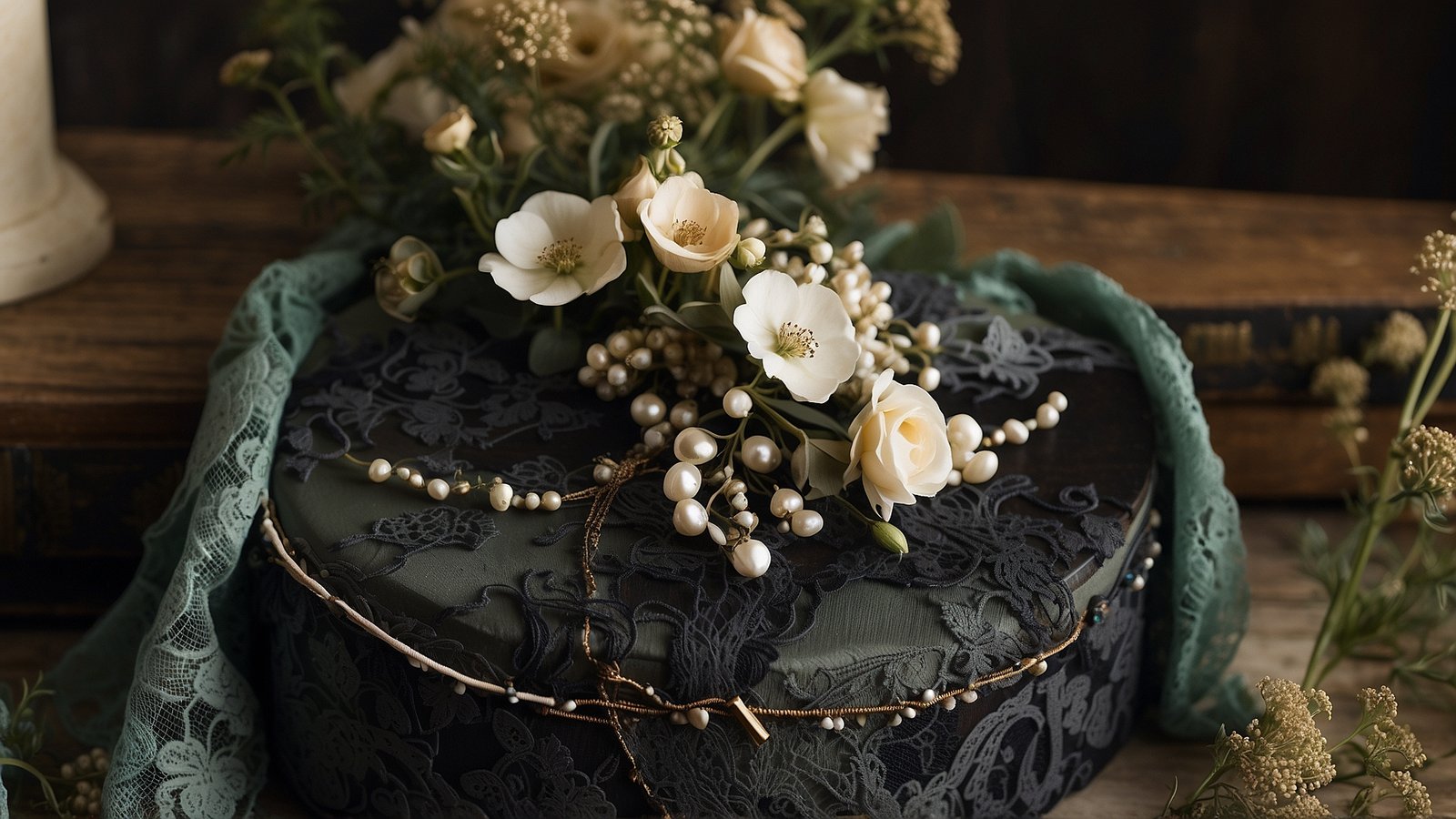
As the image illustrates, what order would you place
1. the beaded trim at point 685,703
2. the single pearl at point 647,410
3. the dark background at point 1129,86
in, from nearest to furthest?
1. the beaded trim at point 685,703
2. the single pearl at point 647,410
3. the dark background at point 1129,86

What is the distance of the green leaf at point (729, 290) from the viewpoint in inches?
32.7

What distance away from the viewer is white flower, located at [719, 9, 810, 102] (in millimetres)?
1056

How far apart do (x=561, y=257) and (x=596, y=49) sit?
1.12ft

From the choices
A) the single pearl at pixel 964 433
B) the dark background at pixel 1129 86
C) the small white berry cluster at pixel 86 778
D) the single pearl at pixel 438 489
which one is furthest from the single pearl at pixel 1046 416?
the dark background at pixel 1129 86

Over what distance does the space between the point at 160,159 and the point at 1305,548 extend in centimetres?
134

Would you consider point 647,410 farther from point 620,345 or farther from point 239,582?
point 239,582

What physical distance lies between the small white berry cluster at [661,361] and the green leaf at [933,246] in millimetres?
381

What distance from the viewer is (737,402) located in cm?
83

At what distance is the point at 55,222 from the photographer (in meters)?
1.19

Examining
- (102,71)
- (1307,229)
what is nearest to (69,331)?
(102,71)

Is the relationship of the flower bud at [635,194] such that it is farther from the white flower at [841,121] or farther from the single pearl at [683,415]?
the white flower at [841,121]

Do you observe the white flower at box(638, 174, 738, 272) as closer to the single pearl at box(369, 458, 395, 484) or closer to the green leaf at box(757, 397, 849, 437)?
the green leaf at box(757, 397, 849, 437)

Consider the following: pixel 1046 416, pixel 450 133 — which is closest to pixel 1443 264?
pixel 1046 416
